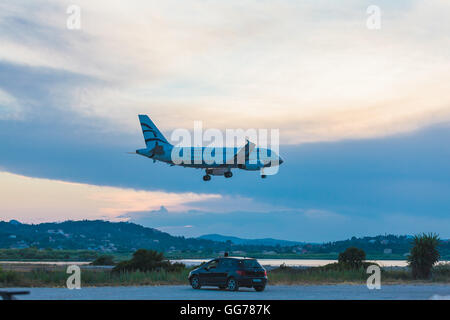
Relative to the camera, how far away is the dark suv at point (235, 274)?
30.6m

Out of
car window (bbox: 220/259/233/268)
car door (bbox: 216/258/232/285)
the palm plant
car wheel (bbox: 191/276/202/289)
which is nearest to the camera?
car door (bbox: 216/258/232/285)

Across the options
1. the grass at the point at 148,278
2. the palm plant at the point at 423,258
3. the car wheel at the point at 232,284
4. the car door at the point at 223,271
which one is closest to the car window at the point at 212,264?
the car door at the point at 223,271

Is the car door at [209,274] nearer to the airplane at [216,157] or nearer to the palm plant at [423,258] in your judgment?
the palm plant at [423,258]

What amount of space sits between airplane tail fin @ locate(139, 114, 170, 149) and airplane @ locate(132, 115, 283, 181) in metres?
2.81

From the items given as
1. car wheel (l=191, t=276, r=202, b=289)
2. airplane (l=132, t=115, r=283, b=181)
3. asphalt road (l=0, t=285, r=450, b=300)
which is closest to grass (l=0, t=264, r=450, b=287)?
asphalt road (l=0, t=285, r=450, b=300)

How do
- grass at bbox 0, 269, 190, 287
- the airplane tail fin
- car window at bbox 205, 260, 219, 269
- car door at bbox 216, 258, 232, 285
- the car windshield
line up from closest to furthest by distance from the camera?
1. the car windshield
2. car door at bbox 216, 258, 232, 285
3. car window at bbox 205, 260, 219, 269
4. grass at bbox 0, 269, 190, 287
5. the airplane tail fin

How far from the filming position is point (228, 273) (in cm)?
3086

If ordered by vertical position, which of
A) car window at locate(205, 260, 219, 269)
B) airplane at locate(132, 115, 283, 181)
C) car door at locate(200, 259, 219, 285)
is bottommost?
car door at locate(200, 259, 219, 285)

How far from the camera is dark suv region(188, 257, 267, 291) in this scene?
30641 millimetres

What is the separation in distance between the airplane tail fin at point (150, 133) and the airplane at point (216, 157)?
111 inches

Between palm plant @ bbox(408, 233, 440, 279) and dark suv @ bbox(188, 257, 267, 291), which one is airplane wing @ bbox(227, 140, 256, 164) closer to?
palm plant @ bbox(408, 233, 440, 279)
